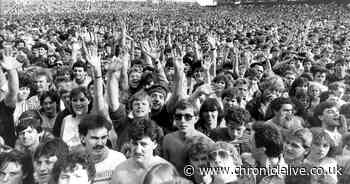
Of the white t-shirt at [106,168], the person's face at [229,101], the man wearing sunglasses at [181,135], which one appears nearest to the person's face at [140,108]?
the man wearing sunglasses at [181,135]

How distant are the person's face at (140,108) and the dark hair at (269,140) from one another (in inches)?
40.1

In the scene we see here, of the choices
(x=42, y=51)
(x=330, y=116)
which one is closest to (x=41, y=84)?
(x=330, y=116)

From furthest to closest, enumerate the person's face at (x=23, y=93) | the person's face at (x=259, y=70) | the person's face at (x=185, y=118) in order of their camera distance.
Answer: the person's face at (x=259, y=70)
the person's face at (x=23, y=93)
the person's face at (x=185, y=118)

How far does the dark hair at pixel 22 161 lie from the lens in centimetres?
297

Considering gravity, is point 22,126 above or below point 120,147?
above

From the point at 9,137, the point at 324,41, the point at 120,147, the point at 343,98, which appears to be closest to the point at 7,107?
the point at 9,137

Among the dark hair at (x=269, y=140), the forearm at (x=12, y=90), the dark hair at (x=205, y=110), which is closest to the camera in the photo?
the dark hair at (x=269, y=140)

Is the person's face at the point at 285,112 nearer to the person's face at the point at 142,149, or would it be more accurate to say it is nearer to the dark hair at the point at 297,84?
the dark hair at the point at 297,84

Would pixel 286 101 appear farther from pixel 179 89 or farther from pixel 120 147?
pixel 120 147

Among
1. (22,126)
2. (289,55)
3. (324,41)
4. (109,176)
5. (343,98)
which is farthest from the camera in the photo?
(324,41)

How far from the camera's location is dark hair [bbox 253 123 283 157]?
320 centimetres

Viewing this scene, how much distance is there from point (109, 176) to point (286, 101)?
6.18 ft

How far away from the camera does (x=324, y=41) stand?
12.0 metres

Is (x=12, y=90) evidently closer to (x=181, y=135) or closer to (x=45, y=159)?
(x=45, y=159)
